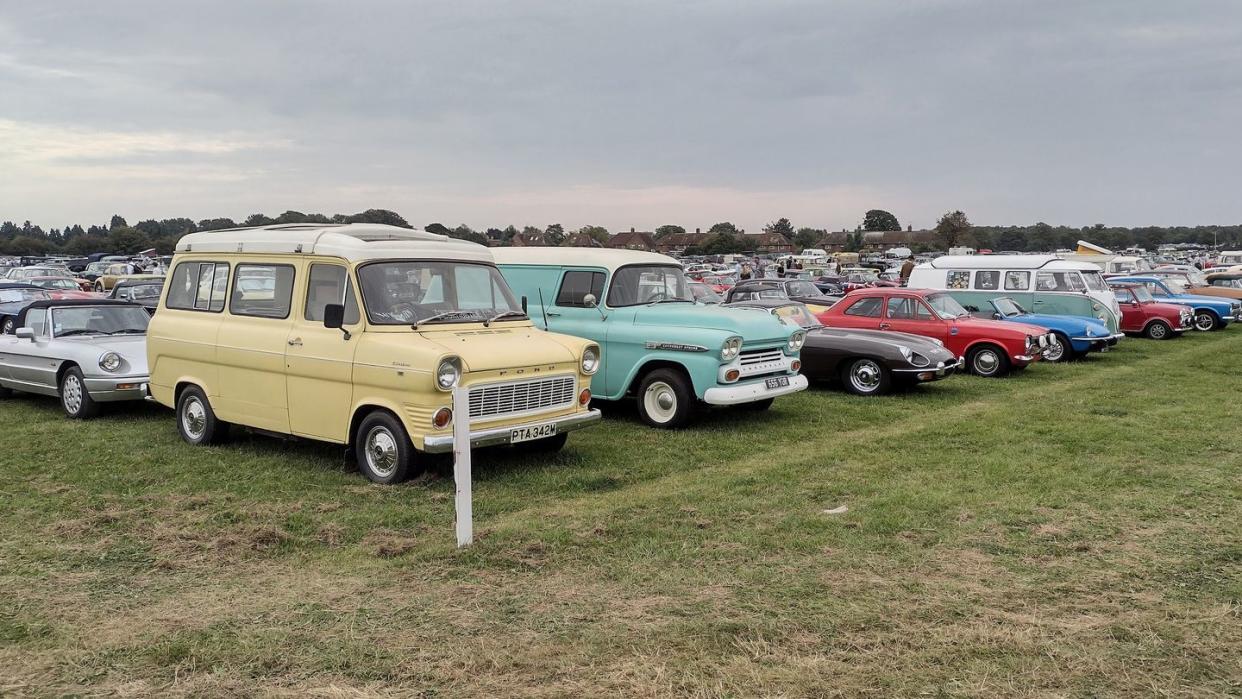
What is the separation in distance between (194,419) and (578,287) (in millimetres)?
4579

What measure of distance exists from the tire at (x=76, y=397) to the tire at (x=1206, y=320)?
2563cm

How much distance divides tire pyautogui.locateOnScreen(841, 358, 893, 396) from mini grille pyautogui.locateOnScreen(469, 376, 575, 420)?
20.9 feet

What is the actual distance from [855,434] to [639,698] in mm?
7016

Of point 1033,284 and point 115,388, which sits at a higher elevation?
point 1033,284

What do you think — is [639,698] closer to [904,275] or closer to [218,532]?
[218,532]

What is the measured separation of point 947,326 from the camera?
1591 centimetres

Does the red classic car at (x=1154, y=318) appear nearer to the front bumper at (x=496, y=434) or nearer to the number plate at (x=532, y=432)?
the front bumper at (x=496, y=434)

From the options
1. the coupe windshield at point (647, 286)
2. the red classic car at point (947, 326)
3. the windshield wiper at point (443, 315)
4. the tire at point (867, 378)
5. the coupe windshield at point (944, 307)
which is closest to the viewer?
the windshield wiper at point (443, 315)

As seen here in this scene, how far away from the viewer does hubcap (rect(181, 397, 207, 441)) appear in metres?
9.35

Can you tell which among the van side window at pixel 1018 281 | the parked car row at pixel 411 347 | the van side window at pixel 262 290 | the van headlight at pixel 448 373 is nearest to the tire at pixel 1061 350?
the van side window at pixel 1018 281

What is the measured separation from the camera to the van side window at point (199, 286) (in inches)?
361

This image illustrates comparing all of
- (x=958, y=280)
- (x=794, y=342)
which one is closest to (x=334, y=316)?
(x=794, y=342)

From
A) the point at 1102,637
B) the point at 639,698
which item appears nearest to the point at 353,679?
the point at 639,698

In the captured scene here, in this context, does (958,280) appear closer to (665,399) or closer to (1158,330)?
(1158,330)
